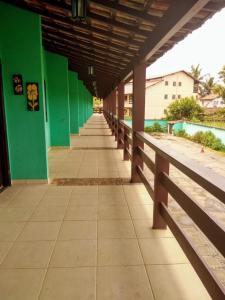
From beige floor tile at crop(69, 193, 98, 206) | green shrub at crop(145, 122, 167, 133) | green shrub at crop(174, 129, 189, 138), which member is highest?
beige floor tile at crop(69, 193, 98, 206)

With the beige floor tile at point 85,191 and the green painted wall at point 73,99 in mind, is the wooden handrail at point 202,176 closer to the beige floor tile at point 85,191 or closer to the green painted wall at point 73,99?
the beige floor tile at point 85,191

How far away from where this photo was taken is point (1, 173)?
4.16m

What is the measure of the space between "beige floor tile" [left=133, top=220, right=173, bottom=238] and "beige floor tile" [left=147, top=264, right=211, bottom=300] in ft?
1.74

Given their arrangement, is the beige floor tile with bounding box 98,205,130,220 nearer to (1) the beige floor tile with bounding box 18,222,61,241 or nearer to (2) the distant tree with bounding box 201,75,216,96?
(1) the beige floor tile with bounding box 18,222,61,241

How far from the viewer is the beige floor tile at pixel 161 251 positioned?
229 cm

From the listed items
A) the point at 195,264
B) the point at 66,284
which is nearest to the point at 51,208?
the point at 66,284

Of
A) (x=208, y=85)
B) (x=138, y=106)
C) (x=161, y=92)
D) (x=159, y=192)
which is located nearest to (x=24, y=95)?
(x=138, y=106)

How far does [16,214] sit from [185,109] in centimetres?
2735

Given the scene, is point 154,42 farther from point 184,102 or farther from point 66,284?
point 184,102

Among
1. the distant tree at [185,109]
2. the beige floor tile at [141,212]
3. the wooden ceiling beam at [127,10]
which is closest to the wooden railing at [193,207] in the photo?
the beige floor tile at [141,212]

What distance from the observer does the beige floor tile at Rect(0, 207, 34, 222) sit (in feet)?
10.2

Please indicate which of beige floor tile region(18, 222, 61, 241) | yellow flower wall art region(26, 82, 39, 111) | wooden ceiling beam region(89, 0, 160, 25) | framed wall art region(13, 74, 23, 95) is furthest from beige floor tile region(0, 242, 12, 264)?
wooden ceiling beam region(89, 0, 160, 25)

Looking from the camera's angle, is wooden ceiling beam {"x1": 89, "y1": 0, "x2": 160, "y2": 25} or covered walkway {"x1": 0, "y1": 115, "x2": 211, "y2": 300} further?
wooden ceiling beam {"x1": 89, "y1": 0, "x2": 160, "y2": 25}

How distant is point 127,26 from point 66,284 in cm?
291
